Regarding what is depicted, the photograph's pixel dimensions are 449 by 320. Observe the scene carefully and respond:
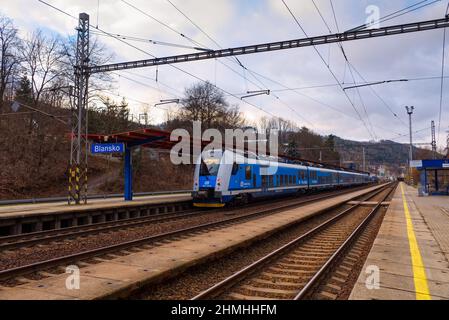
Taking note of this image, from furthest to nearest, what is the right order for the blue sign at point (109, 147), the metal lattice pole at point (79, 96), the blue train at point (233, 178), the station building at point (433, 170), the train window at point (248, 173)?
the station building at point (433, 170) → the train window at point (248, 173) → the blue sign at point (109, 147) → the blue train at point (233, 178) → the metal lattice pole at point (79, 96)

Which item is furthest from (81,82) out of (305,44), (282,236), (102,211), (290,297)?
(290,297)

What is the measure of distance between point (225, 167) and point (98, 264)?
1248cm

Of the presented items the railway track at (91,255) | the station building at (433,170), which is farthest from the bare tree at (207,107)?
the railway track at (91,255)

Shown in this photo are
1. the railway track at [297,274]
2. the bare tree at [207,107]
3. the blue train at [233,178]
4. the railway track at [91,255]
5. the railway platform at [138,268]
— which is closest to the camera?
the railway platform at [138,268]

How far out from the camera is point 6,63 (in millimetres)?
34625

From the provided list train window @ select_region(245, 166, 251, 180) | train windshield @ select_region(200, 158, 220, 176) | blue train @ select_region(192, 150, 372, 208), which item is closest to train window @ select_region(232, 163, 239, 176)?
blue train @ select_region(192, 150, 372, 208)

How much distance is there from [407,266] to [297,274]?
88.6 inches

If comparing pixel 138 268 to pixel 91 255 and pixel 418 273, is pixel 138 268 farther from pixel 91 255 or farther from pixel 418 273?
pixel 418 273

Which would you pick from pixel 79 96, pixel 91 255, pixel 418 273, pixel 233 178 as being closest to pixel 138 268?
pixel 91 255

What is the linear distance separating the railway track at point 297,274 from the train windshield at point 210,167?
8.60 meters

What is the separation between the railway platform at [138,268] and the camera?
5.75 meters

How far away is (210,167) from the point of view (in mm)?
20156

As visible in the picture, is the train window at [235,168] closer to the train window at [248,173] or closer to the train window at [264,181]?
the train window at [248,173]

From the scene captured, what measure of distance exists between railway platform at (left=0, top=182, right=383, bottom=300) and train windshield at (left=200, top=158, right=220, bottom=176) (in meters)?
7.94
